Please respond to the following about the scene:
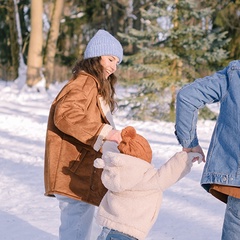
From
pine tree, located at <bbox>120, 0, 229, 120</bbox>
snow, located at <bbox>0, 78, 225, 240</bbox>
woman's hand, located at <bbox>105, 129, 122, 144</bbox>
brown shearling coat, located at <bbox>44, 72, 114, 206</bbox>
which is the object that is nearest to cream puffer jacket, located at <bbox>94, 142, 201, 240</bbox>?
woman's hand, located at <bbox>105, 129, 122, 144</bbox>

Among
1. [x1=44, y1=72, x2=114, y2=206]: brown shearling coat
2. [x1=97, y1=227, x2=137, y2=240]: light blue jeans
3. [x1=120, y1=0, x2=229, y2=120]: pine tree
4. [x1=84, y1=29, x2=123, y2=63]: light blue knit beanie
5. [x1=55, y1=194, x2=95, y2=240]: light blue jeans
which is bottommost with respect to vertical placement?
[x1=120, y1=0, x2=229, y2=120]: pine tree

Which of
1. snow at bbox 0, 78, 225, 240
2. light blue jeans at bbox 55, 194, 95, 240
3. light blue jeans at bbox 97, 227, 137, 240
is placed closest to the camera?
light blue jeans at bbox 97, 227, 137, 240

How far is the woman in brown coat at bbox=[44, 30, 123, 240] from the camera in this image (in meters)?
3.26

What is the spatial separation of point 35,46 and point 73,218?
67.0 feet

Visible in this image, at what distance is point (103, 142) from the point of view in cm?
323

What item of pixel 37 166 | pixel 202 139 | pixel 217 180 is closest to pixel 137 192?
pixel 217 180

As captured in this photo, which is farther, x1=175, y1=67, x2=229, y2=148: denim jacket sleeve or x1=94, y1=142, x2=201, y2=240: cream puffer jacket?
x1=94, y1=142, x2=201, y2=240: cream puffer jacket

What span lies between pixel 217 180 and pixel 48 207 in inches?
134

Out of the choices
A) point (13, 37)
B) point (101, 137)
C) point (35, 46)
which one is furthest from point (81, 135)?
point (13, 37)

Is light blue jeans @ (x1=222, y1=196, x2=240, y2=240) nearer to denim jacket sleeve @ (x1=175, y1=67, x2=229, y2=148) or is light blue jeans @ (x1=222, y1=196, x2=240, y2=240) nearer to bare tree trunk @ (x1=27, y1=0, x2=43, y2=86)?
denim jacket sleeve @ (x1=175, y1=67, x2=229, y2=148)

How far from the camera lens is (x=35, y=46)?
23.3 meters

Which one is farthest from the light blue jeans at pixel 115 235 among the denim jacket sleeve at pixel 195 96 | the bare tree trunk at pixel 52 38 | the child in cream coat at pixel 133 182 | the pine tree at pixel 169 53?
the bare tree trunk at pixel 52 38

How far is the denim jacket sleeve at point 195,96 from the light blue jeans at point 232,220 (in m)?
0.39

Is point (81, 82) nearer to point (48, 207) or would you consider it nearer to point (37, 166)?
point (48, 207)
